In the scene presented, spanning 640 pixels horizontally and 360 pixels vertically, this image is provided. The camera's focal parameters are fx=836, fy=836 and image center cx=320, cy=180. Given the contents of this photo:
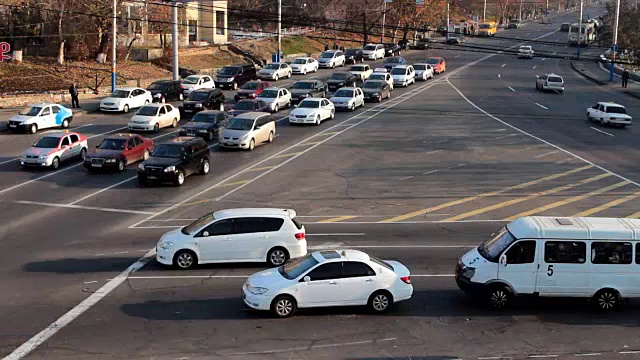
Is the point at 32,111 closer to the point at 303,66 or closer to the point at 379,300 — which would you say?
the point at 379,300

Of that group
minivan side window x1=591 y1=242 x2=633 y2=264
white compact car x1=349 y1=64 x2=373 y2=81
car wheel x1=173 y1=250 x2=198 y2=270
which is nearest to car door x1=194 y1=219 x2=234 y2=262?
car wheel x1=173 y1=250 x2=198 y2=270

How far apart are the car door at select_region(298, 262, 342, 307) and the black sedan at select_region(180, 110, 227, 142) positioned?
22.6 meters

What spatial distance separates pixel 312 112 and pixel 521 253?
27.9 m

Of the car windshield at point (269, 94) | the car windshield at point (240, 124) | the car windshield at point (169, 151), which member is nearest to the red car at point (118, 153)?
the car windshield at point (169, 151)

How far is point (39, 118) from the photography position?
39656 millimetres

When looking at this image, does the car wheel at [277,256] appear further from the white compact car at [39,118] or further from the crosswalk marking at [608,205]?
the white compact car at [39,118]

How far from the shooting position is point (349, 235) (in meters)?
24.1

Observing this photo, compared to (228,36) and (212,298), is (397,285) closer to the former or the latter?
(212,298)

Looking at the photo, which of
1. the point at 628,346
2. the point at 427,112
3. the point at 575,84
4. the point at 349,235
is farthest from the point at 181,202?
the point at 575,84

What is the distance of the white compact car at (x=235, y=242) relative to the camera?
20297mm

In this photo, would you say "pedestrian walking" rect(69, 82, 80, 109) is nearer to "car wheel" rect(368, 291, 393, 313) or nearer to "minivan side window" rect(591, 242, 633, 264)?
"car wheel" rect(368, 291, 393, 313)

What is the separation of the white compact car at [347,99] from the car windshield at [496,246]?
31880 millimetres

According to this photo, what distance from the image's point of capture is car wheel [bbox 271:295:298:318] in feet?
54.6

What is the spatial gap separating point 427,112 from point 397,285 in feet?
111
